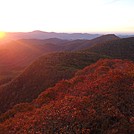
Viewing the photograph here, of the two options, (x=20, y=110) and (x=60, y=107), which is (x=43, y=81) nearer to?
(x=20, y=110)

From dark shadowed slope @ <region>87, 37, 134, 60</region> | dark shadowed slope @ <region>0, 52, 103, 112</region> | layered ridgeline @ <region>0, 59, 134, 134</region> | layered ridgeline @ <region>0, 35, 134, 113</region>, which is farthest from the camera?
dark shadowed slope @ <region>87, 37, 134, 60</region>

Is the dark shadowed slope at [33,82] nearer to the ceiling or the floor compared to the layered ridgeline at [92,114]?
nearer to the floor

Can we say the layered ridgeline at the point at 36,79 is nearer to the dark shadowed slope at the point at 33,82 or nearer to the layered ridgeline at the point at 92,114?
the dark shadowed slope at the point at 33,82

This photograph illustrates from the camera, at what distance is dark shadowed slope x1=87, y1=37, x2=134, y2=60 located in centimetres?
6662

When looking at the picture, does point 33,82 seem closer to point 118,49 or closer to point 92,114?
point 92,114

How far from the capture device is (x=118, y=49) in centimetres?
7212

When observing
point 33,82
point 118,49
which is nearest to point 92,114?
point 33,82

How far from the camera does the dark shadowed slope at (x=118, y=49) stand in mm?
66625

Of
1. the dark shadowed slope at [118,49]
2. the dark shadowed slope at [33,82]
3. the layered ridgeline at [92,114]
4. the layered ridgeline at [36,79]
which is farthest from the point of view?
the dark shadowed slope at [118,49]

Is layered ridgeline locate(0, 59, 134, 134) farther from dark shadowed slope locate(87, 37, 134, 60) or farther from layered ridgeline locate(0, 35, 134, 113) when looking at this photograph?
dark shadowed slope locate(87, 37, 134, 60)

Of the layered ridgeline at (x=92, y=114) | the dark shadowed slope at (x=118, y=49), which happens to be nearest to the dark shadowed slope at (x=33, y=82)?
the layered ridgeline at (x=92, y=114)

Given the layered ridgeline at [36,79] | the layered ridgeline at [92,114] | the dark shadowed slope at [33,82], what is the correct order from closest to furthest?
1. the layered ridgeline at [92,114]
2. the dark shadowed slope at [33,82]
3. the layered ridgeline at [36,79]

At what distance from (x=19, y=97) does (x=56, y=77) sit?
6077 millimetres

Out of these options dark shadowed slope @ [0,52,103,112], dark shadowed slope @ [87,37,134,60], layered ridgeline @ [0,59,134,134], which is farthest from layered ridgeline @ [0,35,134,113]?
dark shadowed slope @ [87,37,134,60]
